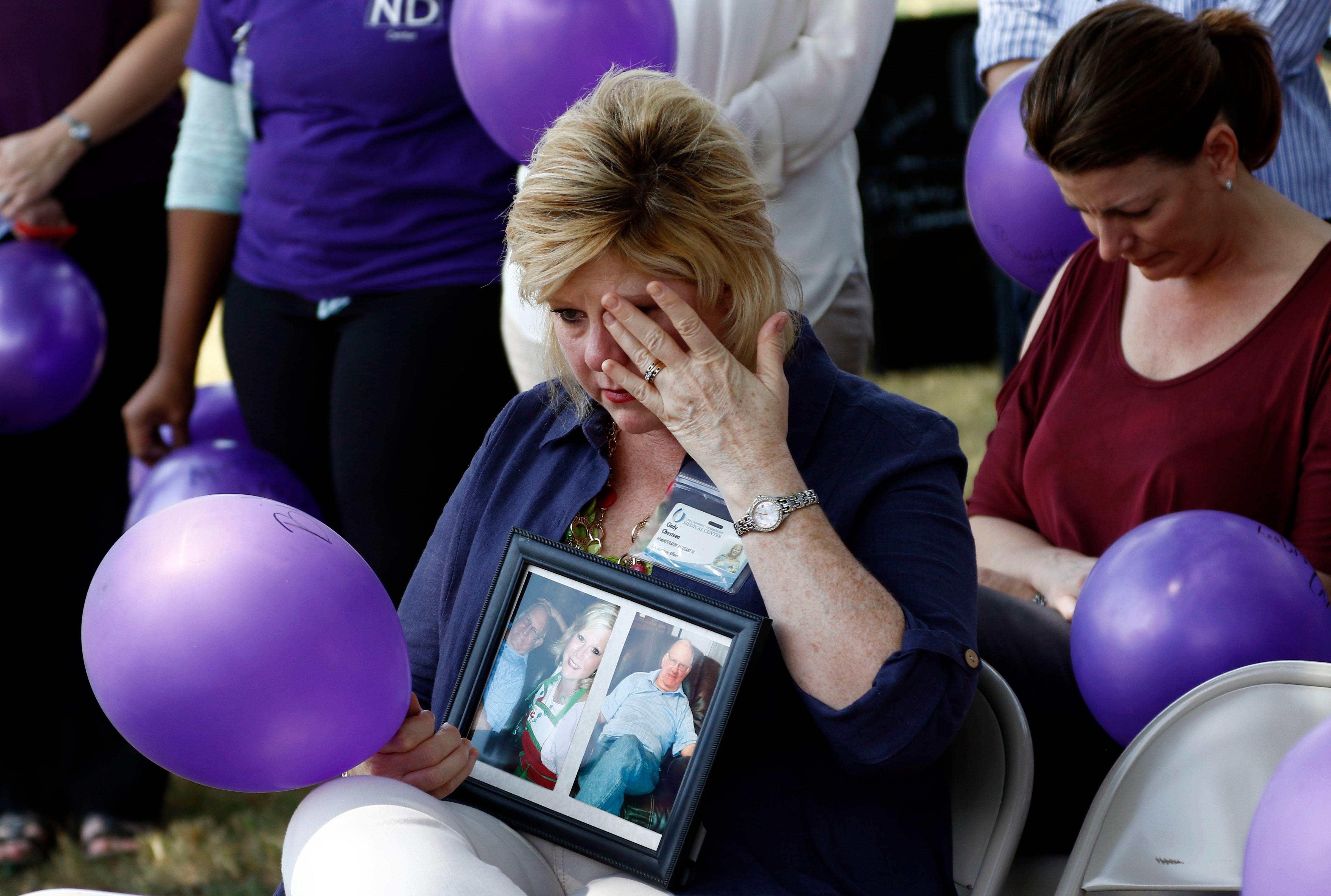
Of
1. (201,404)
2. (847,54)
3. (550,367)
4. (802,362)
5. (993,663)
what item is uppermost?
(847,54)

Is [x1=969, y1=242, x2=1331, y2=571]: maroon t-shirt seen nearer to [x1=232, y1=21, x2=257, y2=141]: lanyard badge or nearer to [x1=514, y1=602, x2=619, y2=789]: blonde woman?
[x1=514, y1=602, x2=619, y2=789]: blonde woman

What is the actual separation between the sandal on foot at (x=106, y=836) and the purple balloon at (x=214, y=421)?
2.38 feet

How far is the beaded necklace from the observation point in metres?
1.60

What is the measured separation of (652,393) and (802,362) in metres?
0.24

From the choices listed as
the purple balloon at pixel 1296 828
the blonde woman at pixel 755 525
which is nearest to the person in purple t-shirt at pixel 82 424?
the blonde woman at pixel 755 525

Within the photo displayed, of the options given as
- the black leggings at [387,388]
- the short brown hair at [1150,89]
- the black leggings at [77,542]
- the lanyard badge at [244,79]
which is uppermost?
the short brown hair at [1150,89]

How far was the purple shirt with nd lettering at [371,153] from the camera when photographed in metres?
2.40

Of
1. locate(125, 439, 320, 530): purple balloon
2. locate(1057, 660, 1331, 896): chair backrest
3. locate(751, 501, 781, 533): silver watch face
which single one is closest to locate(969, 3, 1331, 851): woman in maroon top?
locate(1057, 660, 1331, 896): chair backrest

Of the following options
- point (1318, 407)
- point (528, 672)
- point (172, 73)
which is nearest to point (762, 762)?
point (528, 672)

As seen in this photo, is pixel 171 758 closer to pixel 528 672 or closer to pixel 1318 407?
pixel 528 672

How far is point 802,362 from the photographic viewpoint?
1599mm

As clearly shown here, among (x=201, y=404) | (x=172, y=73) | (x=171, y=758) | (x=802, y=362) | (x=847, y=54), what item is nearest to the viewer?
(x=171, y=758)

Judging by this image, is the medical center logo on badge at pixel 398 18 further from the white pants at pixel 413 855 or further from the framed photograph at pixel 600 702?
the white pants at pixel 413 855

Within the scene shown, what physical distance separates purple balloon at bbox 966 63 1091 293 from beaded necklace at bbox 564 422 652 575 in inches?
41.9
